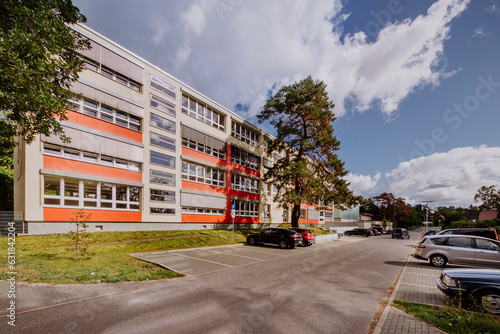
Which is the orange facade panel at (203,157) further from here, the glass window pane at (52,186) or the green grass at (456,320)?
the green grass at (456,320)

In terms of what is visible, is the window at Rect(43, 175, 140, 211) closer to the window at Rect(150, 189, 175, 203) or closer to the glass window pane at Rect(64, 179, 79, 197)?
the glass window pane at Rect(64, 179, 79, 197)

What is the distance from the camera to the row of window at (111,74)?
17.5m

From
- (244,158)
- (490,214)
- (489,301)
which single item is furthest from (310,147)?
(490,214)

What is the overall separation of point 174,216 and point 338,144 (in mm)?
19022

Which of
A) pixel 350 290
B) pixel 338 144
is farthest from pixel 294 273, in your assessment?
pixel 338 144

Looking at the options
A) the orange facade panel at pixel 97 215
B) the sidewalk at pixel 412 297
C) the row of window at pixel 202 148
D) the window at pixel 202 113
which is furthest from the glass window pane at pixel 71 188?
the sidewalk at pixel 412 297

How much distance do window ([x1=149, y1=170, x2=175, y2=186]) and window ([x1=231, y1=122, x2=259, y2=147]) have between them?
36.8 feet

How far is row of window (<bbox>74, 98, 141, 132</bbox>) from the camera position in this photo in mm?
16844

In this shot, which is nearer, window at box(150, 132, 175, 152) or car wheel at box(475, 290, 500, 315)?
car wheel at box(475, 290, 500, 315)

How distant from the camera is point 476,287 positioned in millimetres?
5703

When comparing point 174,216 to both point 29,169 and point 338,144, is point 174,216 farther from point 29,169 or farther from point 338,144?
point 338,144

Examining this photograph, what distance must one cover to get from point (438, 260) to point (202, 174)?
20501 millimetres

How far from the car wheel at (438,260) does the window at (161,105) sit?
22391 millimetres

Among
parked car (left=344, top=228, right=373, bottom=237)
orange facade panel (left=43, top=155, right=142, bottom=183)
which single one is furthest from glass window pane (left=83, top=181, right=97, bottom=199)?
parked car (left=344, top=228, right=373, bottom=237)
